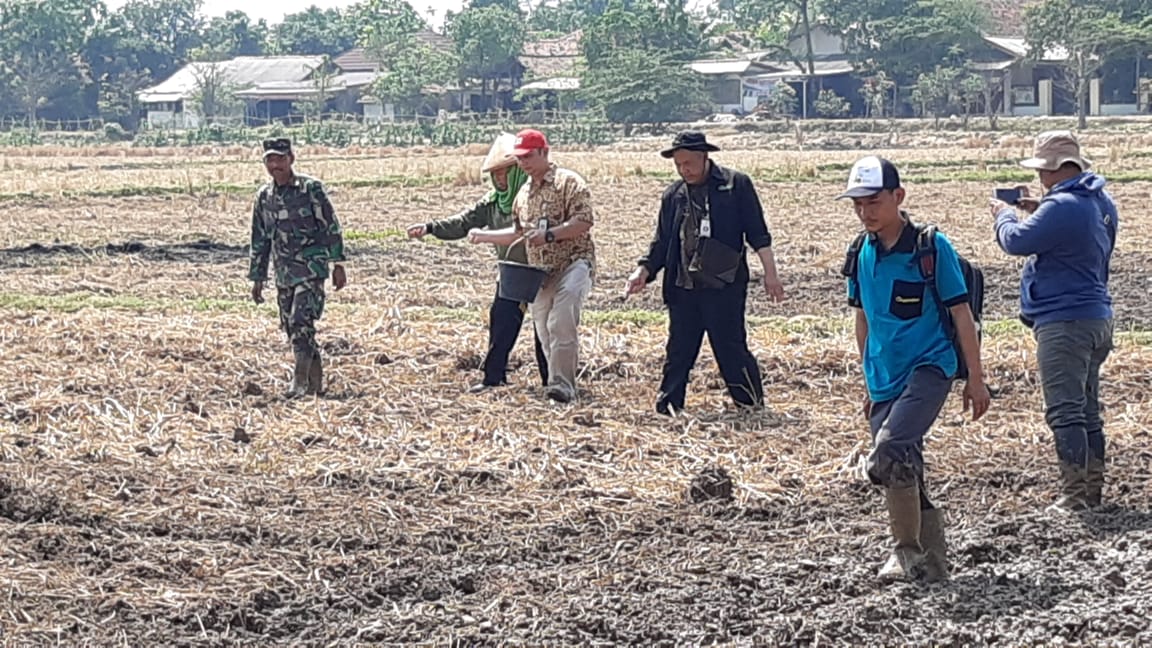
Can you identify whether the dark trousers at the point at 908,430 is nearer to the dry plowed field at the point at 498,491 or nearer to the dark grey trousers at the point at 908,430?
the dark grey trousers at the point at 908,430

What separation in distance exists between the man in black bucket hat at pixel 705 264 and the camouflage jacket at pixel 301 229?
212 centimetres

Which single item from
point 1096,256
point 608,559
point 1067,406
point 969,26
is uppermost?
point 969,26

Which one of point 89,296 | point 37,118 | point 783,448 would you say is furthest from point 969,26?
point 783,448

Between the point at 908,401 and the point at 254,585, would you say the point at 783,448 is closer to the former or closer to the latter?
the point at 908,401

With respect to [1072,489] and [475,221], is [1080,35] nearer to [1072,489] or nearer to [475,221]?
[475,221]

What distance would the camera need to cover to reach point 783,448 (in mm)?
9148

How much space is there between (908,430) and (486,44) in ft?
265

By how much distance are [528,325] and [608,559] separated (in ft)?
22.1

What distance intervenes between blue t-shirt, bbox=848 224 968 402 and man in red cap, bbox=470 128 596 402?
3916 millimetres

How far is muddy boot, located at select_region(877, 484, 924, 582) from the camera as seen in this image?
6.43 m

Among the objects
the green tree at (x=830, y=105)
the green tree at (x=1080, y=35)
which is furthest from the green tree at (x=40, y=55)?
the green tree at (x=1080, y=35)

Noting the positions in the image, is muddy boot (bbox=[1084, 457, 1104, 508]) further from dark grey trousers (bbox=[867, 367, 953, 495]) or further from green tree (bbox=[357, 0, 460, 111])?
green tree (bbox=[357, 0, 460, 111])

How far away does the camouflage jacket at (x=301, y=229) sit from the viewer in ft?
34.9

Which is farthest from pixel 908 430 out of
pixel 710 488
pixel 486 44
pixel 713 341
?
pixel 486 44
